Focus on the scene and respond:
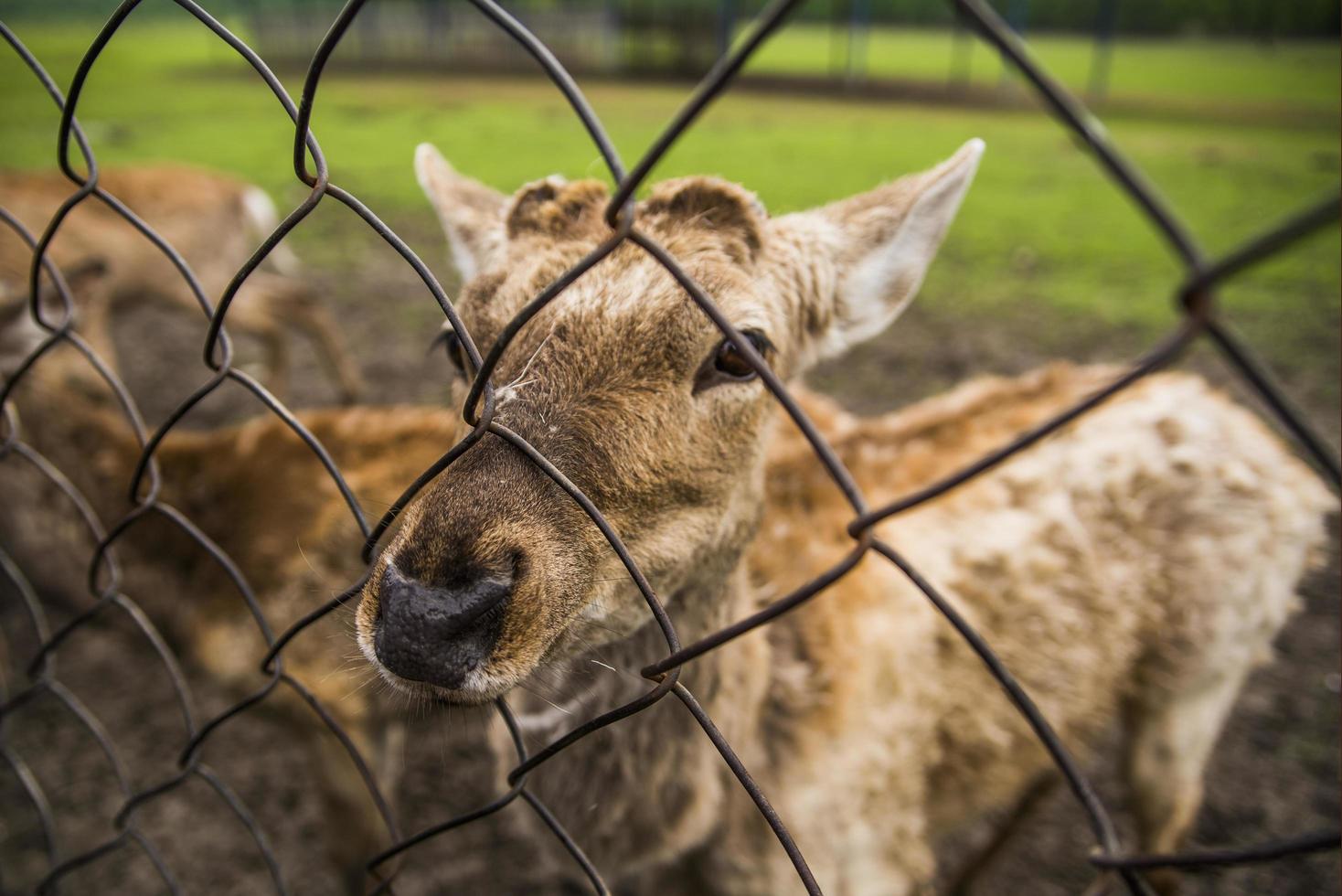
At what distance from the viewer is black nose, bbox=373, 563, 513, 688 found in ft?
3.65

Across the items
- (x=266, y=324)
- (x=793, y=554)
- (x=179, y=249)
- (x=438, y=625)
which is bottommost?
(x=266, y=324)

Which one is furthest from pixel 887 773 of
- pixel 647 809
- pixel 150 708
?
pixel 150 708

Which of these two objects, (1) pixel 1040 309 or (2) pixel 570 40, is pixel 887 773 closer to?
(1) pixel 1040 309

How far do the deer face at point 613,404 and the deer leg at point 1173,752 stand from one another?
1.95 meters

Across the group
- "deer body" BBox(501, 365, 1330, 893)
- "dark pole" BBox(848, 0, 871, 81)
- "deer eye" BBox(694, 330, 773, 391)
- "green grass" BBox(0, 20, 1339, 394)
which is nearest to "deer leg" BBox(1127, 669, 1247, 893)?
"deer body" BBox(501, 365, 1330, 893)

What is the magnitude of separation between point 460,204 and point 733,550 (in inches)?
43.7

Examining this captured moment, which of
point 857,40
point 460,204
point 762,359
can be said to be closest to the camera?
point 762,359

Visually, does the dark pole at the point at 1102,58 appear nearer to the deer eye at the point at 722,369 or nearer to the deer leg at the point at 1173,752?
the deer leg at the point at 1173,752

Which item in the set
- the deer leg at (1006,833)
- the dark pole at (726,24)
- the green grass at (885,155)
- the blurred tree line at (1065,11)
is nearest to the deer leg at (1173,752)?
the deer leg at (1006,833)

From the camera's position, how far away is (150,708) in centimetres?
370

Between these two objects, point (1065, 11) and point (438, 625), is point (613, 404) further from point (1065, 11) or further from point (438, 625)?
point (1065, 11)

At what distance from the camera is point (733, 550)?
1.84 m

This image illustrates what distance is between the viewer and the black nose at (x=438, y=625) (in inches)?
43.8

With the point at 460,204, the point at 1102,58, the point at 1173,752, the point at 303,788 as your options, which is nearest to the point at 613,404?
the point at 460,204
